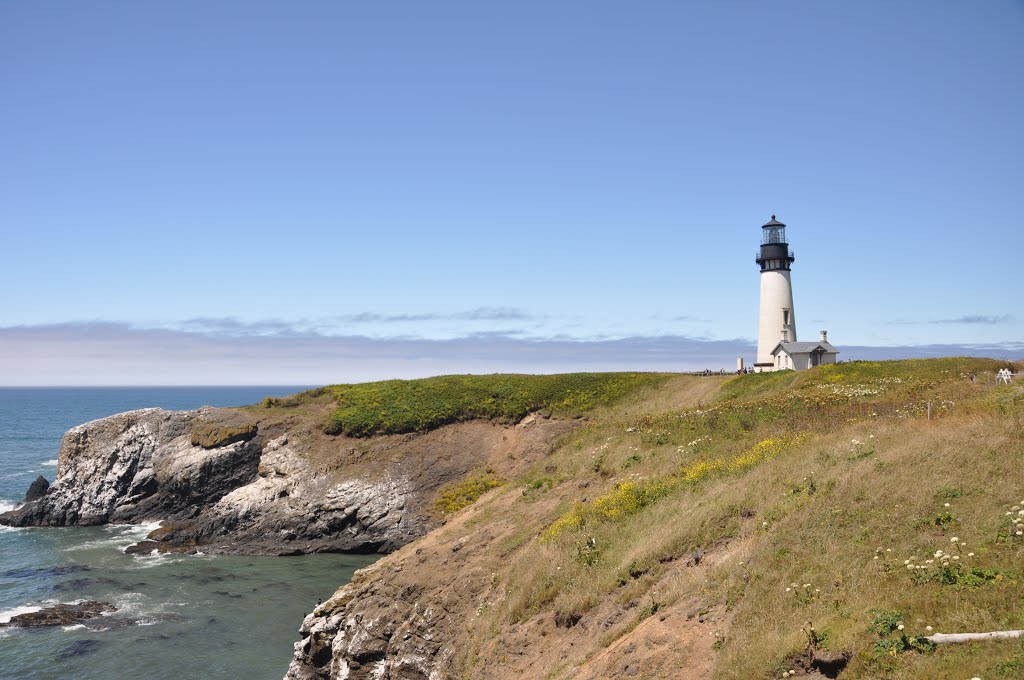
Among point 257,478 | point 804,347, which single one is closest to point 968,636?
point 257,478

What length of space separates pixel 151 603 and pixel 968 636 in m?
38.0

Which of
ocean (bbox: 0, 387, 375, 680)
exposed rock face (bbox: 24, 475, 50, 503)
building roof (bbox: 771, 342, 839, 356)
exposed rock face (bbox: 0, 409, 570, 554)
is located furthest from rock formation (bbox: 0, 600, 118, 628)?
building roof (bbox: 771, 342, 839, 356)

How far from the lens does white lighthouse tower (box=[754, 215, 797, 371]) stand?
66.4 metres

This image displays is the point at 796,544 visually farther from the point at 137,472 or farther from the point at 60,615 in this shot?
the point at 137,472

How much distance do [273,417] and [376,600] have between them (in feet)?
121

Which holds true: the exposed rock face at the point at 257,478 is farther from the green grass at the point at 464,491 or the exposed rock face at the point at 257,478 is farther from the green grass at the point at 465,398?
the green grass at the point at 465,398

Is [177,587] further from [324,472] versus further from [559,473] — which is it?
[559,473]

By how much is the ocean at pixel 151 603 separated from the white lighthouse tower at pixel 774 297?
4085 centimetres

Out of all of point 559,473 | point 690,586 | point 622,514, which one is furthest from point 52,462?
point 690,586

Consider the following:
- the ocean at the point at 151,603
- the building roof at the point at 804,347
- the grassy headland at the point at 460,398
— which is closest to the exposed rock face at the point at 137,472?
the ocean at the point at 151,603

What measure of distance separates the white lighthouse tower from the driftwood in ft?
183

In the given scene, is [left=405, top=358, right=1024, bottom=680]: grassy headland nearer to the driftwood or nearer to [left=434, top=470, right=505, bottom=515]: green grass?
the driftwood

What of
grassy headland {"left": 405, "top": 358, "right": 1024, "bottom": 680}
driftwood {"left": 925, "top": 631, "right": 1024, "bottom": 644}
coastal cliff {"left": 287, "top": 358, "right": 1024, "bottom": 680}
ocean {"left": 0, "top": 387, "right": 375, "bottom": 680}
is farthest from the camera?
ocean {"left": 0, "top": 387, "right": 375, "bottom": 680}

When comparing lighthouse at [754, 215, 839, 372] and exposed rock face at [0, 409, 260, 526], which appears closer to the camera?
exposed rock face at [0, 409, 260, 526]
